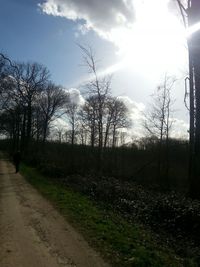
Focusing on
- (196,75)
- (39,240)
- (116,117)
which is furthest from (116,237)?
(116,117)

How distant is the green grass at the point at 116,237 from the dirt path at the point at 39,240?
1.15ft

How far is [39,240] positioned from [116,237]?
195 centimetres

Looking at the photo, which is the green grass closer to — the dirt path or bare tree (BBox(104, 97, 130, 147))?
the dirt path

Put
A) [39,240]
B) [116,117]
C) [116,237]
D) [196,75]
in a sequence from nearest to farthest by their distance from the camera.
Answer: [39,240], [116,237], [196,75], [116,117]

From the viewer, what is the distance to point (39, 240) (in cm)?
941

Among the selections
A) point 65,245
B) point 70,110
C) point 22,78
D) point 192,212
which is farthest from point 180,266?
point 70,110

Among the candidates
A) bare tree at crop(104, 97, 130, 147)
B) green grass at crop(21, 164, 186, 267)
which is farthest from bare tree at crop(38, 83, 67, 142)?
green grass at crop(21, 164, 186, 267)

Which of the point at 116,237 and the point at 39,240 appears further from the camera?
the point at 116,237

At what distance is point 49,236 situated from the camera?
989 centimetres

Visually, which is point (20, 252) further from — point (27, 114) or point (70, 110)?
point (70, 110)

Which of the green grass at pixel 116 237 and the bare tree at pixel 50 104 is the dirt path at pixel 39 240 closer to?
the green grass at pixel 116 237

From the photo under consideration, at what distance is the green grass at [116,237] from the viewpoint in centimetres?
817

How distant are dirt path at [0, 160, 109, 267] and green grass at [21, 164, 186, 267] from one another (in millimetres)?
350

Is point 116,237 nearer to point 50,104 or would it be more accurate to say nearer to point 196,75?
point 196,75
